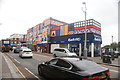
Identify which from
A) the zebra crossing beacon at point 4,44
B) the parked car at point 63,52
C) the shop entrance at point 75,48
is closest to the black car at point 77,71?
the parked car at point 63,52

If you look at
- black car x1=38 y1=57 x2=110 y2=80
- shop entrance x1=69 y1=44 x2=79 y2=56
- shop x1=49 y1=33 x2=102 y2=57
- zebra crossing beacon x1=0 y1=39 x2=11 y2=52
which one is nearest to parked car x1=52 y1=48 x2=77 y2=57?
shop x1=49 y1=33 x2=102 y2=57

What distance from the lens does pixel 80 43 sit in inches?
1010

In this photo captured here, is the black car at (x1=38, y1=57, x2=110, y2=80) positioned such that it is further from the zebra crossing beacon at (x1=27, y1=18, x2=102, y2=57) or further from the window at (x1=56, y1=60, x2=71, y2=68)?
the zebra crossing beacon at (x1=27, y1=18, x2=102, y2=57)

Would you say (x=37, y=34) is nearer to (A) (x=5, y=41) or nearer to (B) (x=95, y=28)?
(A) (x=5, y=41)

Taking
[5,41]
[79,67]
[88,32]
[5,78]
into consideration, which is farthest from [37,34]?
[79,67]

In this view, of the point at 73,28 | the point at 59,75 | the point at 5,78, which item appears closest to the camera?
the point at 59,75

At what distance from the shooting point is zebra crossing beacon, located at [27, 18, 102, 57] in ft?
79.9

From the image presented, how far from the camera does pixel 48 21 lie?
1382 inches

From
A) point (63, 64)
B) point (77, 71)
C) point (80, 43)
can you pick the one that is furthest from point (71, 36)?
point (77, 71)

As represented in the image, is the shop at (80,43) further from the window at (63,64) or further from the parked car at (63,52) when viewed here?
the window at (63,64)

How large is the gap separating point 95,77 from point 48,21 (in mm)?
32271

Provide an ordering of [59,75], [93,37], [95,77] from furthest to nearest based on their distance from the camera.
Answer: [93,37], [59,75], [95,77]

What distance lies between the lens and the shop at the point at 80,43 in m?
23.8

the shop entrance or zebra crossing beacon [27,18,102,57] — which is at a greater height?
zebra crossing beacon [27,18,102,57]
